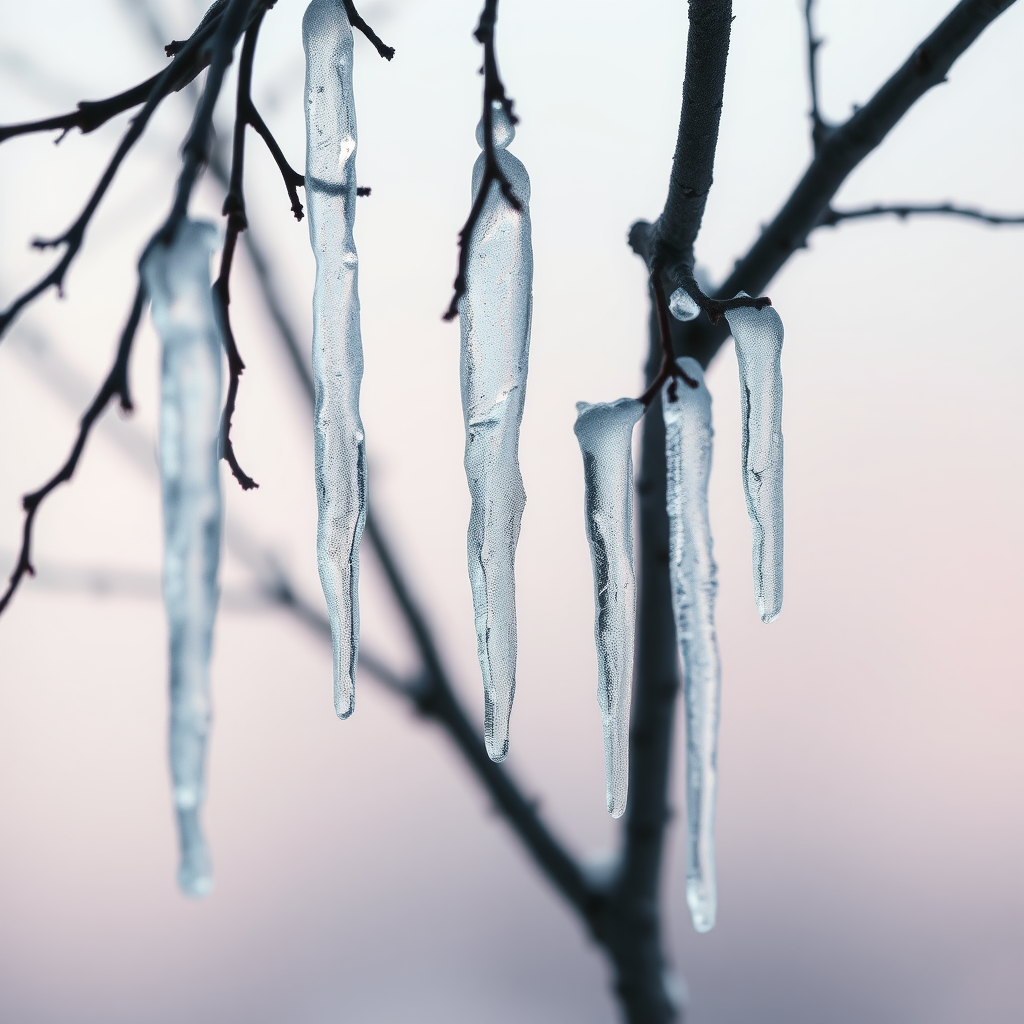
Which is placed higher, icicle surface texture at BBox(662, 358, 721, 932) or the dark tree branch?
the dark tree branch

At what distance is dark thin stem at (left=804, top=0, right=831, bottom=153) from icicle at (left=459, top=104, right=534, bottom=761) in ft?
1.00

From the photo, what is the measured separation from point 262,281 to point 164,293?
0.77 m

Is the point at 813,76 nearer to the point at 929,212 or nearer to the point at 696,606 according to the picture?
the point at 929,212

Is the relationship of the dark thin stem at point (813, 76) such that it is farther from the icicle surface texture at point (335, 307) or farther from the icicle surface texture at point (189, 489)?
the icicle surface texture at point (189, 489)

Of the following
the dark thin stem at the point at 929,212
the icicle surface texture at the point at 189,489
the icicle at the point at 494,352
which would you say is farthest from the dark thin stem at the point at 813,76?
the icicle surface texture at the point at 189,489

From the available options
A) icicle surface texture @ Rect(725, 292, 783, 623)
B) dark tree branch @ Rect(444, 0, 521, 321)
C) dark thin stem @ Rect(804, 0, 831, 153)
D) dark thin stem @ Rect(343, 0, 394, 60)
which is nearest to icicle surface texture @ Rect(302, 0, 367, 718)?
dark thin stem @ Rect(343, 0, 394, 60)

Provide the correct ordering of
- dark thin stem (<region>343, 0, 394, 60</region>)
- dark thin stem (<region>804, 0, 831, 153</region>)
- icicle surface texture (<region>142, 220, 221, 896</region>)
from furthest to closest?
dark thin stem (<region>804, 0, 831, 153</region>), dark thin stem (<region>343, 0, 394, 60</region>), icicle surface texture (<region>142, 220, 221, 896</region>)

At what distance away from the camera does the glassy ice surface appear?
1.85 feet

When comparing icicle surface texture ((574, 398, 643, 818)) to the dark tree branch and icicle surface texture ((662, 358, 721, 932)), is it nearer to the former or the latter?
icicle surface texture ((662, 358, 721, 932))

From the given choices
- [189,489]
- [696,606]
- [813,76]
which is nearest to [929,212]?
[813,76]

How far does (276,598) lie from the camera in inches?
48.4

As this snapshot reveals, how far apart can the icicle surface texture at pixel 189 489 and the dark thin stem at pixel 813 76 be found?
511mm

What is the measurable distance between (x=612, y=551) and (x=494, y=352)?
0.14 meters

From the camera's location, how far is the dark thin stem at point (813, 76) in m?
0.71
